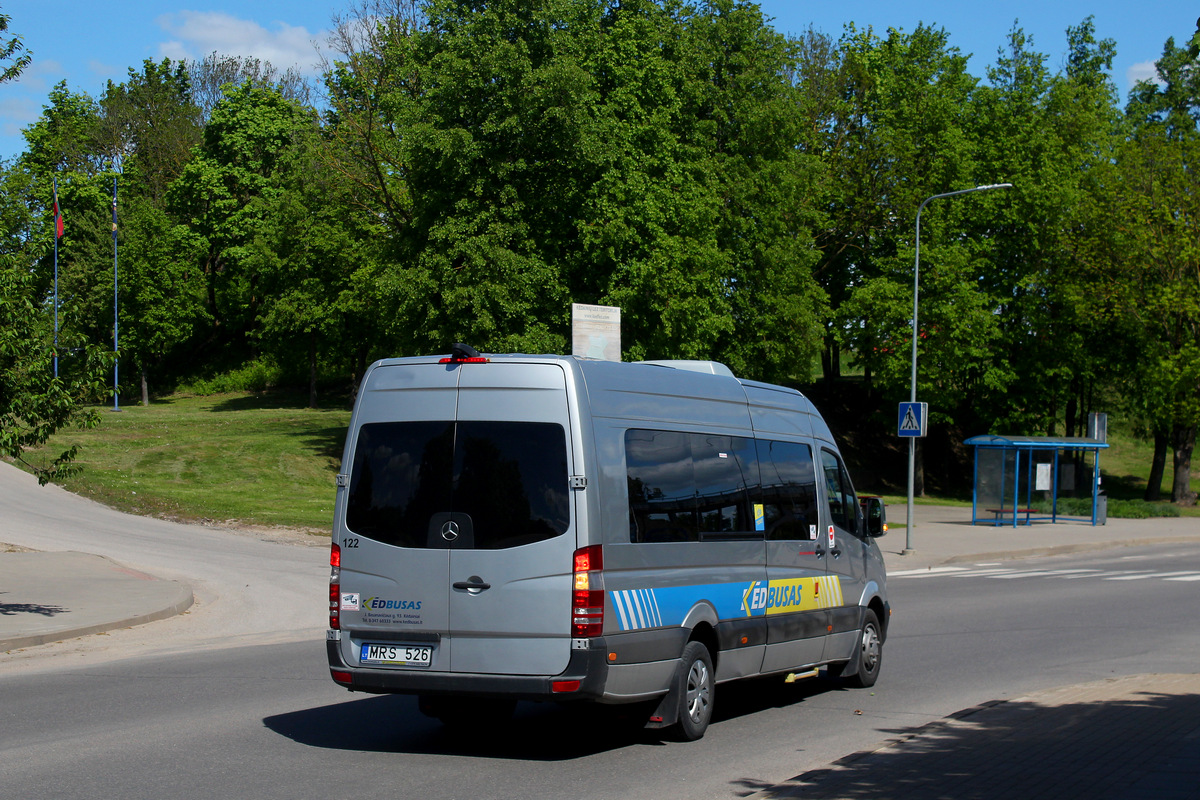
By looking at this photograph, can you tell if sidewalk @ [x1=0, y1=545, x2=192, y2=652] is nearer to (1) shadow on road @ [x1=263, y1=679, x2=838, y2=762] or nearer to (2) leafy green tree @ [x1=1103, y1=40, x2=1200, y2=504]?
(1) shadow on road @ [x1=263, y1=679, x2=838, y2=762]

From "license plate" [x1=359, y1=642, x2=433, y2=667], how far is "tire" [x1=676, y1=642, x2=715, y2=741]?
176 centimetres

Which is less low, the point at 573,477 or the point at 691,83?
the point at 691,83

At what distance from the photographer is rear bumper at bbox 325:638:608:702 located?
7.07 metres

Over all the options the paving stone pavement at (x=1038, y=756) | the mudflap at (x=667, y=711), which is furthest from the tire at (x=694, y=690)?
the paving stone pavement at (x=1038, y=756)

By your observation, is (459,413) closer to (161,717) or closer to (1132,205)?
(161,717)

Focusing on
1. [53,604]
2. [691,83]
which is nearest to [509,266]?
[691,83]

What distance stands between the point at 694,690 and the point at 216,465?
2980 cm

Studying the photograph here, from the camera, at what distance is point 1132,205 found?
145 feet

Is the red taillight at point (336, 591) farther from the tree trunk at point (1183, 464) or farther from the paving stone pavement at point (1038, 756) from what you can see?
the tree trunk at point (1183, 464)

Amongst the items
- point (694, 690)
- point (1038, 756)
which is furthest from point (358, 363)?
point (1038, 756)

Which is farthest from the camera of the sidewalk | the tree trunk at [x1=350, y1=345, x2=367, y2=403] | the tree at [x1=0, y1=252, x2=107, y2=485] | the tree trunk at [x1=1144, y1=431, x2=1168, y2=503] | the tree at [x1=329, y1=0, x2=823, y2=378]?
the tree trunk at [x1=350, y1=345, x2=367, y2=403]

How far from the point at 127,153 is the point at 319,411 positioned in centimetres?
2832

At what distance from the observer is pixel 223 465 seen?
115 ft

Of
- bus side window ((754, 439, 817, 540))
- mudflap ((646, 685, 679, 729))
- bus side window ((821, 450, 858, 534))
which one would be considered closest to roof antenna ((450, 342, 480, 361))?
mudflap ((646, 685, 679, 729))
